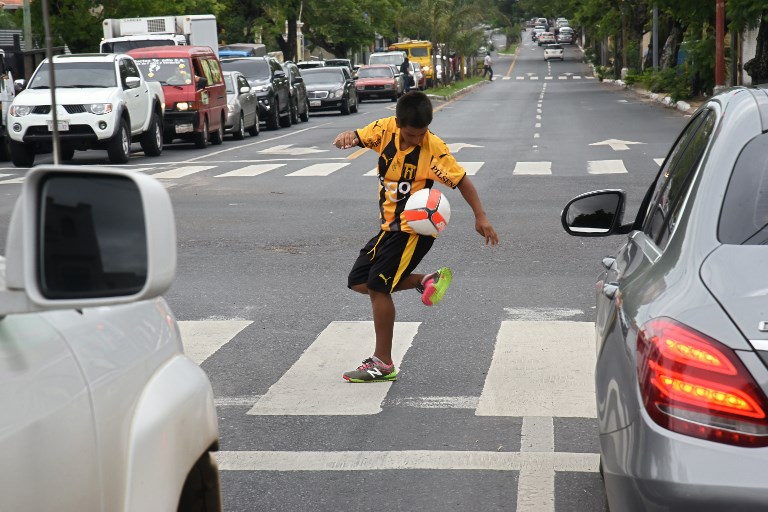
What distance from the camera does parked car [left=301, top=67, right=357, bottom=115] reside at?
40688 millimetres

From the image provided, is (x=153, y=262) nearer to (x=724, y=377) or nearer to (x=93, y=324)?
(x=93, y=324)

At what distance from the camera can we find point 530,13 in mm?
155750

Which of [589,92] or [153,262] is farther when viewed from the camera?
[589,92]

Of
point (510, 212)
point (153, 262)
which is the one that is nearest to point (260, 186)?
point (510, 212)

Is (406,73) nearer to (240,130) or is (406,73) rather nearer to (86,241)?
(240,130)

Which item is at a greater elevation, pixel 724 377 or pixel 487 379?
pixel 724 377

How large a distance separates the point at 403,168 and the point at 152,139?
18035mm

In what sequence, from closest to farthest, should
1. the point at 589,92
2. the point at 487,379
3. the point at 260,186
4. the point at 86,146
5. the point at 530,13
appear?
the point at 487,379 < the point at 260,186 < the point at 86,146 < the point at 589,92 < the point at 530,13

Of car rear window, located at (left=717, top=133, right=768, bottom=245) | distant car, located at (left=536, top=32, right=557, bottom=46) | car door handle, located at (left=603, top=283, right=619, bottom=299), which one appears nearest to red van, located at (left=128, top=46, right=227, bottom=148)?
car door handle, located at (left=603, top=283, right=619, bottom=299)

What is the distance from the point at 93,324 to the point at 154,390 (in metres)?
0.25

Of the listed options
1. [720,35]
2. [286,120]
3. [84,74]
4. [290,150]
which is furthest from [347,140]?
[286,120]

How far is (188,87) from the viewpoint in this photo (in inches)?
1011

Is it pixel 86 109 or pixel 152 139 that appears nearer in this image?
pixel 86 109

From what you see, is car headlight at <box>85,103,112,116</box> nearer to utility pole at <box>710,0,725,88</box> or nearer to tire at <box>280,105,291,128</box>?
tire at <box>280,105,291,128</box>
